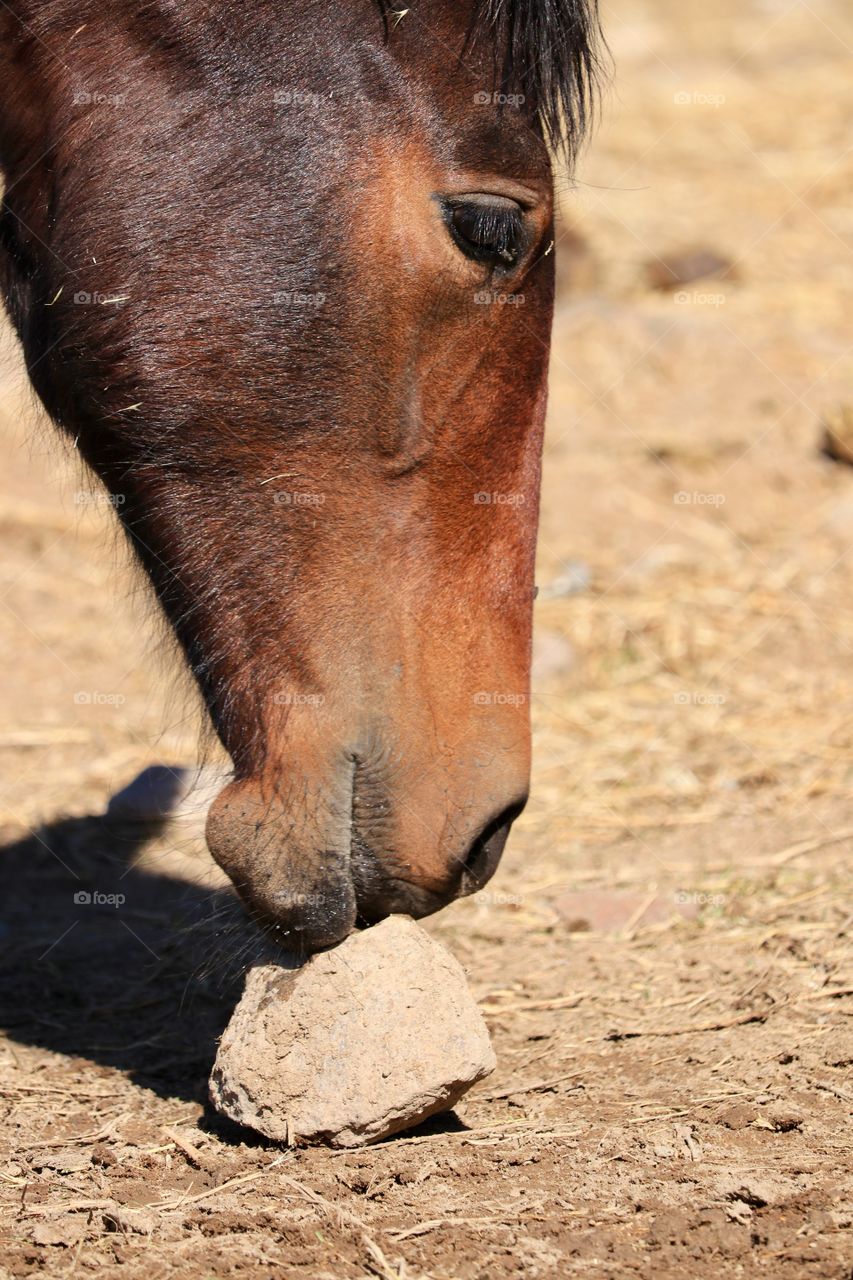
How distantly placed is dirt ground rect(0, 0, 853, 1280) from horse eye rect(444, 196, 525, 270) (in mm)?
527

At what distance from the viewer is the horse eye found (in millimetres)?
2312

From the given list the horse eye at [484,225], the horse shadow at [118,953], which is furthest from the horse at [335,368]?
the horse shadow at [118,953]

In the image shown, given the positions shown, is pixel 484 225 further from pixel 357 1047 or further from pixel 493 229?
pixel 357 1047

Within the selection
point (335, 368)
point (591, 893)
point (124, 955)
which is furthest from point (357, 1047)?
point (591, 893)

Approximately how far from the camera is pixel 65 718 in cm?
506

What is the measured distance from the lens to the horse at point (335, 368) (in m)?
2.29

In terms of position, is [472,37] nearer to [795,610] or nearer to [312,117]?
[312,117]

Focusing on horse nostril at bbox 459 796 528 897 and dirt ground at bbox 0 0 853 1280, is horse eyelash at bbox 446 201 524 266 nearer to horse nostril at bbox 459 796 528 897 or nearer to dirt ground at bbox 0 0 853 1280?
dirt ground at bbox 0 0 853 1280

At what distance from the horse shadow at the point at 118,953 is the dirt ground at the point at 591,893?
0.04 feet

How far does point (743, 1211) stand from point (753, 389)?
577 centimetres

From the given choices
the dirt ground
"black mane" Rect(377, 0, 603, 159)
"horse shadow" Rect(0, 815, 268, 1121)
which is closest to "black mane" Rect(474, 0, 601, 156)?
"black mane" Rect(377, 0, 603, 159)

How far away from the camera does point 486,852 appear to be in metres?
2.35

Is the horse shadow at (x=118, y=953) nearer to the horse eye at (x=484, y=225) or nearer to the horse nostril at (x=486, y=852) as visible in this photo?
the horse nostril at (x=486, y=852)

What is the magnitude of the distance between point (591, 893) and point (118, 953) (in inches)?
50.5
